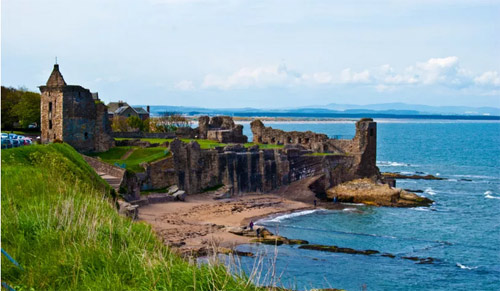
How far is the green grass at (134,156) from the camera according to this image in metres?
48.9

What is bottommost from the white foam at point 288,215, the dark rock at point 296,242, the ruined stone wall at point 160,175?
the white foam at point 288,215

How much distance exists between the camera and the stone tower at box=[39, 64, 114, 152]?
49.6 meters

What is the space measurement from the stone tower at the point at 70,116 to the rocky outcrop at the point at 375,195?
20558 millimetres

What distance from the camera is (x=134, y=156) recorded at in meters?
51.7

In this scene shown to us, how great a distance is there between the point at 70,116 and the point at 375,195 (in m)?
25.0

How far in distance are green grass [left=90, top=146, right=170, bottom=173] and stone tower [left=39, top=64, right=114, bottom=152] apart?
1255 mm

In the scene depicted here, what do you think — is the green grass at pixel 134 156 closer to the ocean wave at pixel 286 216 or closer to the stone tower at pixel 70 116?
the stone tower at pixel 70 116

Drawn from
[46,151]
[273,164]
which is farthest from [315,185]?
[46,151]

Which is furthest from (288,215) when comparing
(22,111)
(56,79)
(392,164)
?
(392,164)

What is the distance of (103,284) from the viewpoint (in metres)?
13.0

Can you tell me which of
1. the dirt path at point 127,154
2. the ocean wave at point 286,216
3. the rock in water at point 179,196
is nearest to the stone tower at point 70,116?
the dirt path at point 127,154

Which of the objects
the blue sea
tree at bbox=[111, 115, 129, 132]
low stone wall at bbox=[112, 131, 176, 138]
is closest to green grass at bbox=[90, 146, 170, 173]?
low stone wall at bbox=[112, 131, 176, 138]

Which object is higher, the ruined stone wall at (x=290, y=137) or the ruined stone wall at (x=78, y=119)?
the ruined stone wall at (x=78, y=119)

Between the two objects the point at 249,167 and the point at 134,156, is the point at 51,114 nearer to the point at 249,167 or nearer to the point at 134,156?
the point at 134,156
